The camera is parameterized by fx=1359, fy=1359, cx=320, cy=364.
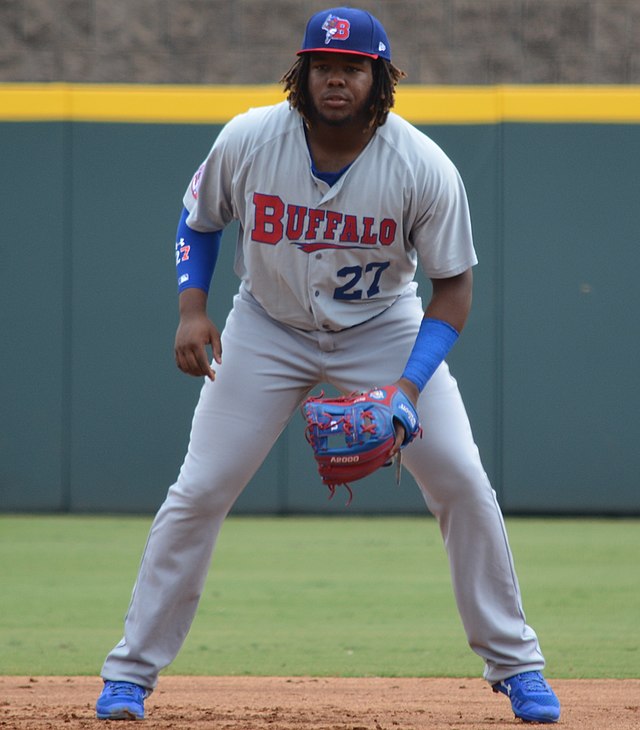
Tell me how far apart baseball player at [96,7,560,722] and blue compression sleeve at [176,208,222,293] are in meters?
0.03

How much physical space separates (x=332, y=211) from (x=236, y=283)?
4.87 meters

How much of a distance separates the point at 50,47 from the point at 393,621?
6.28 metres

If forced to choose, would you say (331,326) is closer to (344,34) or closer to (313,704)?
(344,34)

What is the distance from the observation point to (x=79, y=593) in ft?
19.4

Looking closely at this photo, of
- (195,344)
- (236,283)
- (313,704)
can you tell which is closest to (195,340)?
(195,344)

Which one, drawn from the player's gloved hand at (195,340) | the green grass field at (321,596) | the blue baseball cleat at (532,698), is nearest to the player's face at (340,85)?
the player's gloved hand at (195,340)

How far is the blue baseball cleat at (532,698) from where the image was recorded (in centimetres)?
347

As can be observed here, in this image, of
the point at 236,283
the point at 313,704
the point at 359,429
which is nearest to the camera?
the point at 359,429

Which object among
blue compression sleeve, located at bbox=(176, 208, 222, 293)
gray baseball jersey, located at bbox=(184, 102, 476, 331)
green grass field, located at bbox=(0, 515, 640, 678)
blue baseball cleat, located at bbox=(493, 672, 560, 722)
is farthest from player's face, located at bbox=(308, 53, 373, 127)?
green grass field, located at bbox=(0, 515, 640, 678)

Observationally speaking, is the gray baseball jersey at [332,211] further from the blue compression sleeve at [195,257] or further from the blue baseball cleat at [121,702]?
the blue baseball cleat at [121,702]

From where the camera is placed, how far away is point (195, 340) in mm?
3531

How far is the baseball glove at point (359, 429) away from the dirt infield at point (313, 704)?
2.13 feet

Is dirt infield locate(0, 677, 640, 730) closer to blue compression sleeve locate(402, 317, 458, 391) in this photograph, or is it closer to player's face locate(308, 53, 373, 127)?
blue compression sleeve locate(402, 317, 458, 391)

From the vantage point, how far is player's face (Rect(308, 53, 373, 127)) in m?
3.42
